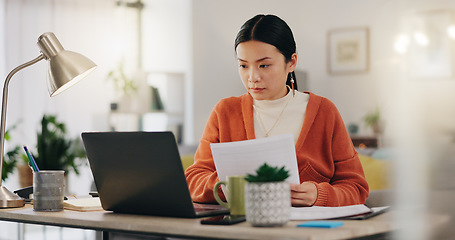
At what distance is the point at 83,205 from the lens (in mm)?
1484

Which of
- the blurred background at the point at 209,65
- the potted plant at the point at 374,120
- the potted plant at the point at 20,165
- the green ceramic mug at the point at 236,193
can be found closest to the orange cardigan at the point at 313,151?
the green ceramic mug at the point at 236,193

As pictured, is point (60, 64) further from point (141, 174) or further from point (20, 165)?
point (20, 165)

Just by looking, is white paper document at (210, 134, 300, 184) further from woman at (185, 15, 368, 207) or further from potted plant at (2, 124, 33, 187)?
potted plant at (2, 124, 33, 187)

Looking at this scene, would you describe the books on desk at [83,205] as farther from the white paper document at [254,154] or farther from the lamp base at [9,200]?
the white paper document at [254,154]

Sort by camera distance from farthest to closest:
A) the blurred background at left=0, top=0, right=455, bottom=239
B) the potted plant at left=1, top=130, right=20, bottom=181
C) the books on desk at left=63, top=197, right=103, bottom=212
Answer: the blurred background at left=0, top=0, right=455, bottom=239, the potted plant at left=1, top=130, right=20, bottom=181, the books on desk at left=63, top=197, right=103, bottom=212

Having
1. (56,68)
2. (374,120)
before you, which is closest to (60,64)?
(56,68)

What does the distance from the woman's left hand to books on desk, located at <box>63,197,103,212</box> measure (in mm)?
462

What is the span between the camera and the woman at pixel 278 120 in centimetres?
153

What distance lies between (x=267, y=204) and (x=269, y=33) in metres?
0.58

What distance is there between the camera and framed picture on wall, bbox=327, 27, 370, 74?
15.9ft

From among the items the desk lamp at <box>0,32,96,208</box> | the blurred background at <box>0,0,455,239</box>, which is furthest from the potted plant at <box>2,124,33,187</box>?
the desk lamp at <box>0,32,96,208</box>

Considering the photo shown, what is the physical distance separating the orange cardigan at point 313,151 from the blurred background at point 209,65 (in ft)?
7.63

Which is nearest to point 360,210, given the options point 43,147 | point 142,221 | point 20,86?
point 142,221

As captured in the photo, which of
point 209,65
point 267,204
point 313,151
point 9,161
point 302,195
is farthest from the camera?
point 209,65
